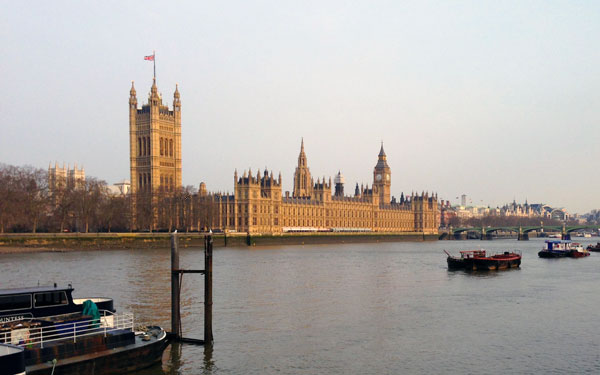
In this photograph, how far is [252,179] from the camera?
12525cm

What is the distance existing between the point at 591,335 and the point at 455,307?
8219 mm

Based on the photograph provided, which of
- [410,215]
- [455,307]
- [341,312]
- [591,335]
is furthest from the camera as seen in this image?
[410,215]

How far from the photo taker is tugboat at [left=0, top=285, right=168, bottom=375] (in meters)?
17.8

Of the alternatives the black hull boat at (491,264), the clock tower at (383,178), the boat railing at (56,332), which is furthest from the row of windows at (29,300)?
the clock tower at (383,178)

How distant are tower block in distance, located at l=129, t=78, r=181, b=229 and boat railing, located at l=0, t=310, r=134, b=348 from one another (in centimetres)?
10464

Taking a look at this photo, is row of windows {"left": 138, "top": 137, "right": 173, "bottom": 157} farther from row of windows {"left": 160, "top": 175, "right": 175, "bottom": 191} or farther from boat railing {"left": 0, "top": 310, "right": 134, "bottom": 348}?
boat railing {"left": 0, "top": 310, "right": 134, "bottom": 348}

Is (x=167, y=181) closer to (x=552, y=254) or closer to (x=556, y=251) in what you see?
(x=556, y=251)

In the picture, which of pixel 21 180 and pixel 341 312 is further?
pixel 21 180

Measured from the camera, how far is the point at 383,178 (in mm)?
192000

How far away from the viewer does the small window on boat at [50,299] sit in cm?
2062

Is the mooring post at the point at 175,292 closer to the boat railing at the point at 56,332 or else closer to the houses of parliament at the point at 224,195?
the boat railing at the point at 56,332

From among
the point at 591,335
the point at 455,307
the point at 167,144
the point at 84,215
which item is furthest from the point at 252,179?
the point at 591,335

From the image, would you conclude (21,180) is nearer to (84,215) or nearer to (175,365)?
(84,215)

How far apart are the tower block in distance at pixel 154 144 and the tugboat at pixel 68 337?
10393 cm
